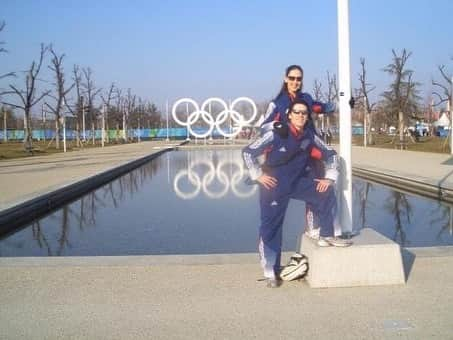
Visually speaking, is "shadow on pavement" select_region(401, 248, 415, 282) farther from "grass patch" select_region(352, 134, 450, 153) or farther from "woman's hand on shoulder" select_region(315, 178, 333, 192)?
"grass patch" select_region(352, 134, 450, 153)

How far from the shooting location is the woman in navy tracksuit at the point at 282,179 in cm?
478

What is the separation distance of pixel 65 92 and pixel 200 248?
109 ft

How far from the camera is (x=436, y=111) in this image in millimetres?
70500

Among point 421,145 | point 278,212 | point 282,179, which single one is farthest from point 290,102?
point 421,145

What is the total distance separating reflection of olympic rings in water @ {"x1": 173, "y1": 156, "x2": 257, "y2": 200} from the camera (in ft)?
44.1

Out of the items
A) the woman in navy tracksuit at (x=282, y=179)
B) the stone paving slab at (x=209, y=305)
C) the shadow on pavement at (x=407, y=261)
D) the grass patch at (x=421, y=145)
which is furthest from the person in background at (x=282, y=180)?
the grass patch at (x=421, y=145)

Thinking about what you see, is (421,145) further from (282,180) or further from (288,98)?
(282,180)

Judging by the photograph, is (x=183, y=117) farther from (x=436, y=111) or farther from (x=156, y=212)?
(x=156, y=212)

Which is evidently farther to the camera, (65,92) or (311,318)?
(65,92)

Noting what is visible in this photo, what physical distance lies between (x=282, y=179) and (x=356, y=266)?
1.03m

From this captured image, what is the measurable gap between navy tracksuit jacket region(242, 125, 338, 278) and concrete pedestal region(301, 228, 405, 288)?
27 cm

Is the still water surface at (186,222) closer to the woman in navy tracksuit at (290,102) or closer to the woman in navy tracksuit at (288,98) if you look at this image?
the woman in navy tracksuit at (290,102)

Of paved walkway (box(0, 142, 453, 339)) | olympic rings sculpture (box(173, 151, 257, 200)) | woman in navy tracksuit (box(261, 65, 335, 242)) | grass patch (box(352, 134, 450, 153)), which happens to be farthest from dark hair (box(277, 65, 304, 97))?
grass patch (box(352, 134, 450, 153))

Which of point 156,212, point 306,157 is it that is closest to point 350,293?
point 306,157
